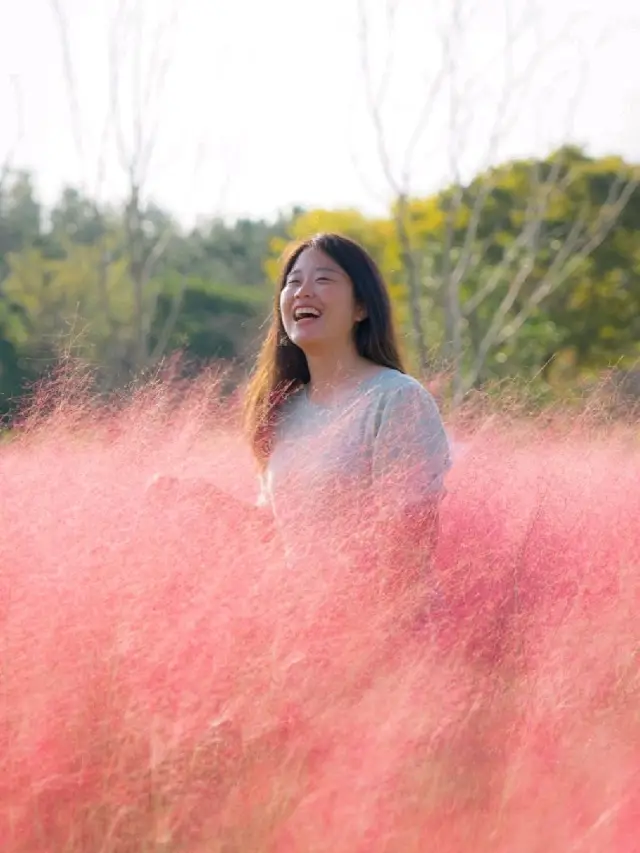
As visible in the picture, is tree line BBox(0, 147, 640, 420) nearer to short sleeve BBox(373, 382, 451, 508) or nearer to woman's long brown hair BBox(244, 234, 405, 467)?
woman's long brown hair BBox(244, 234, 405, 467)

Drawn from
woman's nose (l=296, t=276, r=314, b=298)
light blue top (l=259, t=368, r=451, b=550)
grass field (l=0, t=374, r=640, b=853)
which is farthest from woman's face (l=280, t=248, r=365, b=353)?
grass field (l=0, t=374, r=640, b=853)

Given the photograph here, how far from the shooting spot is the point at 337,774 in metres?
1.55

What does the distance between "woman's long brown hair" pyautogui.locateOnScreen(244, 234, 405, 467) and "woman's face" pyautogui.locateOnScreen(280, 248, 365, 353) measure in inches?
0.8

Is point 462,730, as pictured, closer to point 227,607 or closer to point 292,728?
point 292,728

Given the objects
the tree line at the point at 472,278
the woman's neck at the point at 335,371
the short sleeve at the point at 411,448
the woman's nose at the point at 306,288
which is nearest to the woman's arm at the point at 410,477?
the short sleeve at the point at 411,448

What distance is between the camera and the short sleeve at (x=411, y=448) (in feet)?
6.88

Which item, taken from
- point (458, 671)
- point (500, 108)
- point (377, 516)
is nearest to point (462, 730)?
point (458, 671)

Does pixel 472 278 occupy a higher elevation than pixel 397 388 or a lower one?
lower

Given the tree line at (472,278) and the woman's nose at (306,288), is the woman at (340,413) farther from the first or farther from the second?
the tree line at (472,278)

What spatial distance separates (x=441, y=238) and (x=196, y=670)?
15.8 metres

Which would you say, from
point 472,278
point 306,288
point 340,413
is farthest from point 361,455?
point 472,278

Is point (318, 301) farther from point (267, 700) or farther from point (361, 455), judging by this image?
point (267, 700)

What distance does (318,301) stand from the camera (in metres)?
2.45

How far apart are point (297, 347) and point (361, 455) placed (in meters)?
0.41
